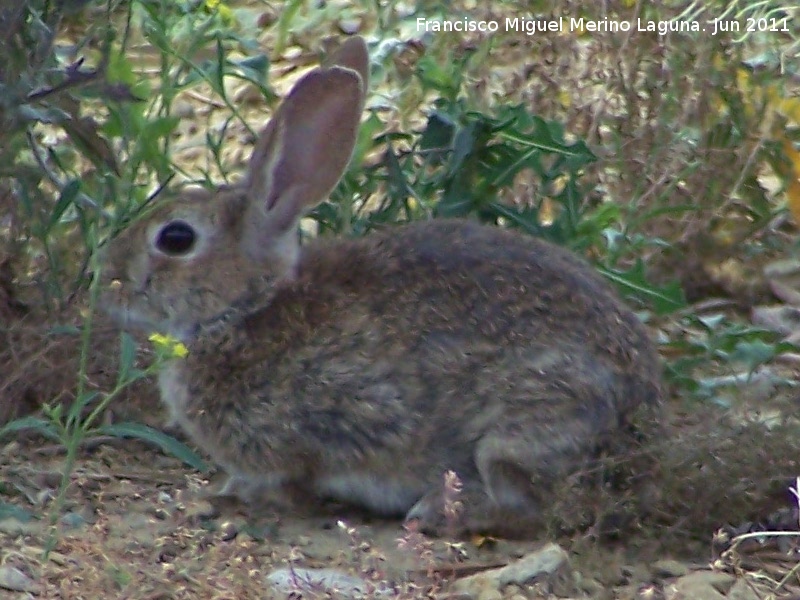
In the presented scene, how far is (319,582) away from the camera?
370cm

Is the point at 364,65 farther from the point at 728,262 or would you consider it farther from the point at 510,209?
the point at 728,262

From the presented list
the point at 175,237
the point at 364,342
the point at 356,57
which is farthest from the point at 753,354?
the point at 175,237

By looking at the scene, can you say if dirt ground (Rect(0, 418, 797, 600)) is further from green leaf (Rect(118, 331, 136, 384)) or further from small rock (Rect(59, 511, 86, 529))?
green leaf (Rect(118, 331, 136, 384))

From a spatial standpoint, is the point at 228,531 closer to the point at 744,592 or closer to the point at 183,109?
the point at 744,592

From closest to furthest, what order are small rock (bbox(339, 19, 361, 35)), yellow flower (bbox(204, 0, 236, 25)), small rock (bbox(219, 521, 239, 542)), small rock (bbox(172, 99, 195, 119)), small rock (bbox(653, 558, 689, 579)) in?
small rock (bbox(653, 558, 689, 579)), small rock (bbox(219, 521, 239, 542)), yellow flower (bbox(204, 0, 236, 25)), small rock (bbox(172, 99, 195, 119)), small rock (bbox(339, 19, 361, 35))

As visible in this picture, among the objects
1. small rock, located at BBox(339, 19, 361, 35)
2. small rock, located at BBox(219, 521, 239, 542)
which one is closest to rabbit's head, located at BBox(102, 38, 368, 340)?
small rock, located at BBox(219, 521, 239, 542)

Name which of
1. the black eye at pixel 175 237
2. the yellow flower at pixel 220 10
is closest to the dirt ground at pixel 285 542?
the black eye at pixel 175 237

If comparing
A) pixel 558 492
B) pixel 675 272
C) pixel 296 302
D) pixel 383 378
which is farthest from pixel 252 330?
pixel 675 272

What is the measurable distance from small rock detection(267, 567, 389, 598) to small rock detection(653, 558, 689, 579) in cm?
79

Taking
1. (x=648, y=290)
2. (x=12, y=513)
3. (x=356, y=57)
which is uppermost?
(x=356, y=57)

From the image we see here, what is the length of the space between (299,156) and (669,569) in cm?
170

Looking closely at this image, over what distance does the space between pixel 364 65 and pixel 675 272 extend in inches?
69.2

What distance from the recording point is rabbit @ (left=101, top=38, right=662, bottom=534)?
4.24 meters

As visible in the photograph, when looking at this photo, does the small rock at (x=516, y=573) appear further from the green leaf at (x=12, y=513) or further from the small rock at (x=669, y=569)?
the green leaf at (x=12, y=513)
